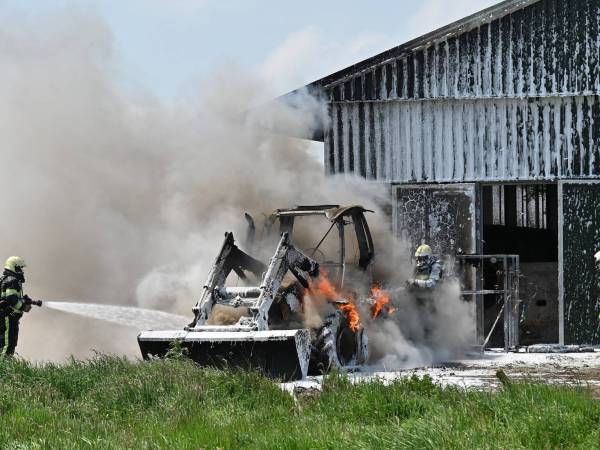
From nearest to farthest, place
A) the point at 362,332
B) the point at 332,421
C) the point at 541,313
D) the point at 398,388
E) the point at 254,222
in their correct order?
the point at 332,421
the point at 398,388
the point at 362,332
the point at 254,222
the point at 541,313

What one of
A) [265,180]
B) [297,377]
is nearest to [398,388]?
[297,377]

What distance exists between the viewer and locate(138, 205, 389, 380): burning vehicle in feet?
47.5

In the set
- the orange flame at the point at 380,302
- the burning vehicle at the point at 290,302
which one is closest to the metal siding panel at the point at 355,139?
the burning vehicle at the point at 290,302

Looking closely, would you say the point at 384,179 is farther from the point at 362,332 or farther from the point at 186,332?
the point at 186,332

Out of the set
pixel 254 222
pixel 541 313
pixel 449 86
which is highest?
pixel 449 86

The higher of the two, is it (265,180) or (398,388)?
(265,180)

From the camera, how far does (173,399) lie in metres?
11.2

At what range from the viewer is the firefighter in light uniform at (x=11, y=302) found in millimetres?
15906

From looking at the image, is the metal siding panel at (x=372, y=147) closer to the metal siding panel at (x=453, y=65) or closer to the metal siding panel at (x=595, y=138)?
the metal siding panel at (x=453, y=65)

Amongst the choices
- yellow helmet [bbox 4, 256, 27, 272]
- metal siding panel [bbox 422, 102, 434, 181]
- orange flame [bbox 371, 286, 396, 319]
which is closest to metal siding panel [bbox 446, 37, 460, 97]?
metal siding panel [bbox 422, 102, 434, 181]

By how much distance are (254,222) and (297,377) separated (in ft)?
14.3

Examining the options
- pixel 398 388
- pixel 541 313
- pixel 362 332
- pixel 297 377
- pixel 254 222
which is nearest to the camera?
pixel 398 388

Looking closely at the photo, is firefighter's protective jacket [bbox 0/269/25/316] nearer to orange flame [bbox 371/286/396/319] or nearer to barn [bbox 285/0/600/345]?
orange flame [bbox 371/286/396/319]

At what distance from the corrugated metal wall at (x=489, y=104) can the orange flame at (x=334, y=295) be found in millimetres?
5121
